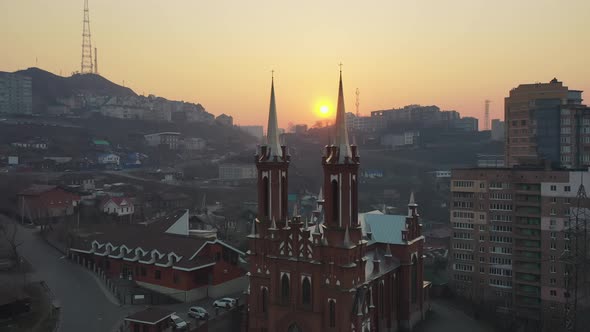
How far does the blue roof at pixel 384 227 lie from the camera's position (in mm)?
32250

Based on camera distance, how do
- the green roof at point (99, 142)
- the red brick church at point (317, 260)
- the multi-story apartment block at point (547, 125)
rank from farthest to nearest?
the green roof at point (99, 142) → the multi-story apartment block at point (547, 125) → the red brick church at point (317, 260)

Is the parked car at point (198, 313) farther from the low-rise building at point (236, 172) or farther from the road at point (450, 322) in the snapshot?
the low-rise building at point (236, 172)

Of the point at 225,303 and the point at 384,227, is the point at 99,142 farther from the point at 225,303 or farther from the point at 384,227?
the point at 384,227

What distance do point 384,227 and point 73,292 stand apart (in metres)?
25.8

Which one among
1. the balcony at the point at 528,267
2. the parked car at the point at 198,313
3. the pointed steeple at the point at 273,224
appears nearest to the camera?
the pointed steeple at the point at 273,224

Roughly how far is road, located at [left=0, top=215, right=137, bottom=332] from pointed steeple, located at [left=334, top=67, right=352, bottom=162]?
19.4m

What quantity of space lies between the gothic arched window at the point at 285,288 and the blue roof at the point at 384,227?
7.80 metres

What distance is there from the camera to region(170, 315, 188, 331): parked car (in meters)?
31.2

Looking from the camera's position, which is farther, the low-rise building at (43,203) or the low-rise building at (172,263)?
the low-rise building at (43,203)

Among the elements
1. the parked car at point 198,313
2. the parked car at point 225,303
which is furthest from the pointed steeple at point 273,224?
the parked car at point 225,303

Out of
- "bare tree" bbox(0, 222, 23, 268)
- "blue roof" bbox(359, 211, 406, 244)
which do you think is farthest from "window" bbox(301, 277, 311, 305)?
"bare tree" bbox(0, 222, 23, 268)

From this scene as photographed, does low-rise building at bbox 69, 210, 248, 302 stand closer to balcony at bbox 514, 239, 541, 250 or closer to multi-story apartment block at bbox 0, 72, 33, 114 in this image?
balcony at bbox 514, 239, 541, 250

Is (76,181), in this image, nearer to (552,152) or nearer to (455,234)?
(455,234)

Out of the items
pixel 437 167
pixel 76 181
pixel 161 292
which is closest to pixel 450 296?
pixel 161 292
